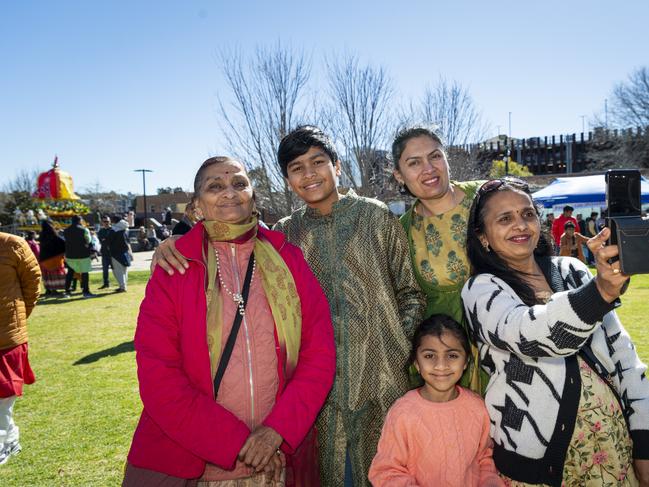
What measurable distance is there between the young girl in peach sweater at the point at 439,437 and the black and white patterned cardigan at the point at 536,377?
104 millimetres

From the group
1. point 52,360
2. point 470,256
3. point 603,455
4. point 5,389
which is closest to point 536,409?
point 603,455

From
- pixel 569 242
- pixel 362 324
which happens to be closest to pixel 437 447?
pixel 362 324

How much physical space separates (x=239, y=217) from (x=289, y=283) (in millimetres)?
376

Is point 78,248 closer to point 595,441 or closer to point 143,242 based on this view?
point 595,441

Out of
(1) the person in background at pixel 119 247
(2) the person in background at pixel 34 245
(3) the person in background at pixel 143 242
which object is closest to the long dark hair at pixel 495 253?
(1) the person in background at pixel 119 247

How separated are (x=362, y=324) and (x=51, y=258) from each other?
13128mm

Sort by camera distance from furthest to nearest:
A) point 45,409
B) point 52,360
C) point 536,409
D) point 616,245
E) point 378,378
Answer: point 52,360, point 45,409, point 378,378, point 536,409, point 616,245

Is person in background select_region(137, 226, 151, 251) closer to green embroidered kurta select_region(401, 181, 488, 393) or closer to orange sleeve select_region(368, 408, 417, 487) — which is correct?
green embroidered kurta select_region(401, 181, 488, 393)

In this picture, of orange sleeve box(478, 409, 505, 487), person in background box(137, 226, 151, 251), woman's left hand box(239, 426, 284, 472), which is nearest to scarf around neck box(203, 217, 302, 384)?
woman's left hand box(239, 426, 284, 472)

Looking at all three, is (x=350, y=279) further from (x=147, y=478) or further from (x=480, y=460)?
(x=147, y=478)

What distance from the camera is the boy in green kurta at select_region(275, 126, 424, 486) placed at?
2527 millimetres

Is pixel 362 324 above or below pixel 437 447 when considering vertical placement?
above

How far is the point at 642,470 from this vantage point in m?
2.03

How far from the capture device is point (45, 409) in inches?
214
